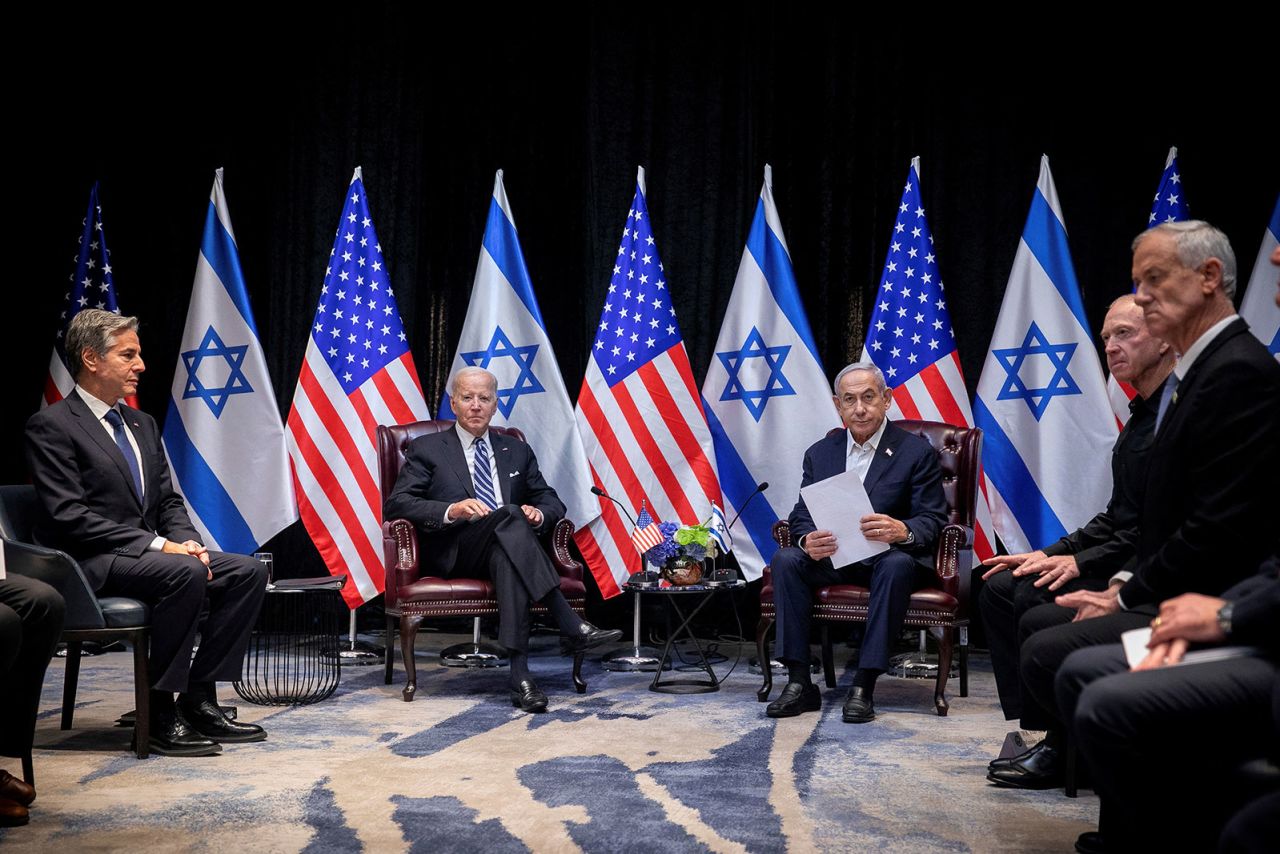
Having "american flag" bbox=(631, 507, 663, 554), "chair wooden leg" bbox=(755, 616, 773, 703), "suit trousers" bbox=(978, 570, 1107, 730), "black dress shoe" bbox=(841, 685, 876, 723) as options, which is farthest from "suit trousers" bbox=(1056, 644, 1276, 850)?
"american flag" bbox=(631, 507, 663, 554)

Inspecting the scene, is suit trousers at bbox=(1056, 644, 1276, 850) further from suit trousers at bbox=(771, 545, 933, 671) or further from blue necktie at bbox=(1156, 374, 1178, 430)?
suit trousers at bbox=(771, 545, 933, 671)

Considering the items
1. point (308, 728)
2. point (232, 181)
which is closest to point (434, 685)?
point (308, 728)

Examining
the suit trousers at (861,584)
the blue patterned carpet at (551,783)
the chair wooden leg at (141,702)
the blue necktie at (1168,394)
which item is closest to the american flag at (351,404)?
the blue patterned carpet at (551,783)

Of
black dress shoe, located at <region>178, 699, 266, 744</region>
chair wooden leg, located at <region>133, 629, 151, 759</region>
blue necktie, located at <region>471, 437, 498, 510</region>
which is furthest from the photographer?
blue necktie, located at <region>471, 437, 498, 510</region>

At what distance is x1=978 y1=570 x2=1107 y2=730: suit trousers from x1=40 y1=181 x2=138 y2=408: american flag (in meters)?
4.40

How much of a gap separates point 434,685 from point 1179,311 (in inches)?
137

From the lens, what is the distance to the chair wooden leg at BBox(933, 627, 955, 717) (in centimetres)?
434

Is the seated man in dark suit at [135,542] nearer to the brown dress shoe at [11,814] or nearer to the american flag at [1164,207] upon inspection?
the brown dress shoe at [11,814]

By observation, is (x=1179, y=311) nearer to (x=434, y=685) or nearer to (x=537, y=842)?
(x=537, y=842)

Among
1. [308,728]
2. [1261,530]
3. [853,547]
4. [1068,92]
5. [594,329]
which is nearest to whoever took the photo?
[1261,530]

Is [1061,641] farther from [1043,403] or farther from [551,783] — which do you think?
[1043,403]

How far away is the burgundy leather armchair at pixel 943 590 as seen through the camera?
4.41 meters

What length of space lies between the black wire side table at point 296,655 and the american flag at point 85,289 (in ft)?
4.68

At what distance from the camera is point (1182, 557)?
237 cm
